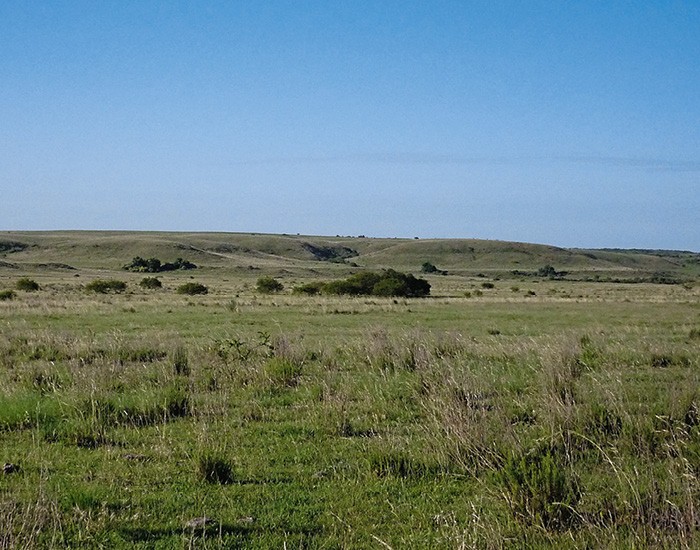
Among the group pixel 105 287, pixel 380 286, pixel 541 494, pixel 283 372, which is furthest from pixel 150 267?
Result: pixel 541 494

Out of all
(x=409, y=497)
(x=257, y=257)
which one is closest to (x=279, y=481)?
(x=409, y=497)

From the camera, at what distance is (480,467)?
286 inches

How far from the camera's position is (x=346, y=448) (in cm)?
853

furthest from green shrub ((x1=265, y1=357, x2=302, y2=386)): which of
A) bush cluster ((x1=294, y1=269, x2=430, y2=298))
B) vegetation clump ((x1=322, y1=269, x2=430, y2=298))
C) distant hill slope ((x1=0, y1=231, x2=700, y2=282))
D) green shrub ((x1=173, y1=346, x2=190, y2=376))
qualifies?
distant hill slope ((x1=0, y1=231, x2=700, y2=282))

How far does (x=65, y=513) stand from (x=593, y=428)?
19.1 feet

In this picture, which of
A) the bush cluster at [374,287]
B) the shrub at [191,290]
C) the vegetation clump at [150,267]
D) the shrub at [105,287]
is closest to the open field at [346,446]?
the bush cluster at [374,287]

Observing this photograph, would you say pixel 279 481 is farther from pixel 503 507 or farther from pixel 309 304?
pixel 309 304

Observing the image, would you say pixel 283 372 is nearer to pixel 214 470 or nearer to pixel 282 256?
pixel 214 470

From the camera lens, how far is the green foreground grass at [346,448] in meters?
5.73

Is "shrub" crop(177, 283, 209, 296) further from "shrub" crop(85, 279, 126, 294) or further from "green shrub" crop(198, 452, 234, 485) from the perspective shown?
"green shrub" crop(198, 452, 234, 485)

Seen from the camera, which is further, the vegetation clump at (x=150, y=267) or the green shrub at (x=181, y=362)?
the vegetation clump at (x=150, y=267)

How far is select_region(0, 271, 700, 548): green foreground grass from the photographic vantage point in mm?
5734

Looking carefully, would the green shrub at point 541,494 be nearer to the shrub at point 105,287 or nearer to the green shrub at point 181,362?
the green shrub at point 181,362

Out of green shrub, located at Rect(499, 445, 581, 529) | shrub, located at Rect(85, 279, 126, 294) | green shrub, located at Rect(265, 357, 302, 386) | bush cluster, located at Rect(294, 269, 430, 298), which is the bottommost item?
shrub, located at Rect(85, 279, 126, 294)
